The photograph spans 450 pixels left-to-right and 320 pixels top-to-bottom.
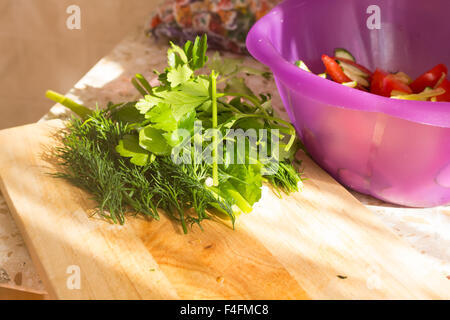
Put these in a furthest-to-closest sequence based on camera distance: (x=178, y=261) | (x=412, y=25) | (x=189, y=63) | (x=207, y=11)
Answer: (x=207, y=11), (x=412, y=25), (x=189, y=63), (x=178, y=261)

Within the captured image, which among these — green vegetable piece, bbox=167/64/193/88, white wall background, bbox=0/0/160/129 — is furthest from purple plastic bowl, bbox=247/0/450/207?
white wall background, bbox=0/0/160/129

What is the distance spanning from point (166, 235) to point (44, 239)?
0.18 metres

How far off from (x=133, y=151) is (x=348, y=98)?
0.35 m

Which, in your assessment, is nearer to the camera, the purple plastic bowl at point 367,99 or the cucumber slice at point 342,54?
the purple plastic bowl at point 367,99

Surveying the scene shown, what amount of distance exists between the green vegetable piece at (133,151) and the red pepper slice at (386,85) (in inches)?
17.2

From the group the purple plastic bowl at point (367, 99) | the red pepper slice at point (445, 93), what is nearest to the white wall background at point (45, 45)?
the purple plastic bowl at point (367, 99)

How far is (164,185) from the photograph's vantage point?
0.78 metres

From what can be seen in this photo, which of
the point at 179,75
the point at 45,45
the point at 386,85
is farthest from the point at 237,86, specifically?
the point at 45,45

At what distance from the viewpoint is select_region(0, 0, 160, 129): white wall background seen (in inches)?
83.8

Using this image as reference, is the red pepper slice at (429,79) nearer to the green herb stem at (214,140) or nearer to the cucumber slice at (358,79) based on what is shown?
the cucumber slice at (358,79)

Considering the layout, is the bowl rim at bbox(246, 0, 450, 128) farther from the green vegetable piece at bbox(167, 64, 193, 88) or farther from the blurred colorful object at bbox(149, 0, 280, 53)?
the blurred colorful object at bbox(149, 0, 280, 53)

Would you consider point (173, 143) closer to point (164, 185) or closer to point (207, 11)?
point (164, 185)

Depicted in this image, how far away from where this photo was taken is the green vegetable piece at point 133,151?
31.0 inches

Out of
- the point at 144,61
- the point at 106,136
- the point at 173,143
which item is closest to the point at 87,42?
the point at 144,61
